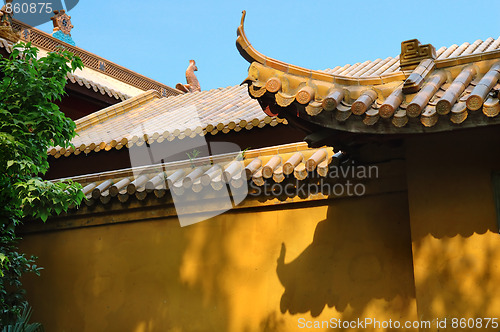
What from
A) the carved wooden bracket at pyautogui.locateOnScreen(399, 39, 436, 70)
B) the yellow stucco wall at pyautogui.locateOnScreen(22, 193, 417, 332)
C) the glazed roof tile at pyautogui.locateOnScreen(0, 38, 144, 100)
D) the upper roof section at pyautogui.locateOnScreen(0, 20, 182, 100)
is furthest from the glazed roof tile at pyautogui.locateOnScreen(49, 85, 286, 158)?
the carved wooden bracket at pyautogui.locateOnScreen(399, 39, 436, 70)

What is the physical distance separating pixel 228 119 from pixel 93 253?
2974mm

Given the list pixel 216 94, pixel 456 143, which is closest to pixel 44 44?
pixel 216 94

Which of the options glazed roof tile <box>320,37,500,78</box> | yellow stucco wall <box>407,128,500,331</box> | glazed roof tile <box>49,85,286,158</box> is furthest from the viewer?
glazed roof tile <box>320,37,500,78</box>

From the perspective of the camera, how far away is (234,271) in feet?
21.9

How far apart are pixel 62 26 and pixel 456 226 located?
1471 centimetres

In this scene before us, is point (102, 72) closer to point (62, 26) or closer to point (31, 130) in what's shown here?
point (62, 26)

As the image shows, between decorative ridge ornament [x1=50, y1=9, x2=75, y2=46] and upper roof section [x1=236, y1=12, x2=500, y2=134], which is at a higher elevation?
decorative ridge ornament [x1=50, y1=9, x2=75, y2=46]

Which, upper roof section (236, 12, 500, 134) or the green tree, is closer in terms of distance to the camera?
upper roof section (236, 12, 500, 134)

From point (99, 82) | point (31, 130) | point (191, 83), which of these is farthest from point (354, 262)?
point (99, 82)

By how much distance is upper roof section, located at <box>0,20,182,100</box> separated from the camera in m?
13.9

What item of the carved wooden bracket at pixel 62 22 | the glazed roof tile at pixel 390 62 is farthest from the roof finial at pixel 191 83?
the carved wooden bracket at pixel 62 22

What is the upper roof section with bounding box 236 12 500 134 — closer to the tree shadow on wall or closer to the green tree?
the tree shadow on wall

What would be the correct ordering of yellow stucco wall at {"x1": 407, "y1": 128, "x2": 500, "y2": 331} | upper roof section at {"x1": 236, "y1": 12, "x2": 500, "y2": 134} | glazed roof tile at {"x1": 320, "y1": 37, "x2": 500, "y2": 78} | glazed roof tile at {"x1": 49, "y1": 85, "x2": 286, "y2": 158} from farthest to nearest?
glazed roof tile at {"x1": 320, "y1": 37, "x2": 500, "y2": 78} → glazed roof tile at {"x1": 49, "y1": 85, "x2": 286, "y2": 158} → yellow stucco wall at {"x1": 407, "y1": 128, "x2": 500, "y2": 331} → upper roof section at {"x1": 236, "y1": 12, "x2": 500, "y2": 134}

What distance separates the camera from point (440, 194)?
17.7 ft
